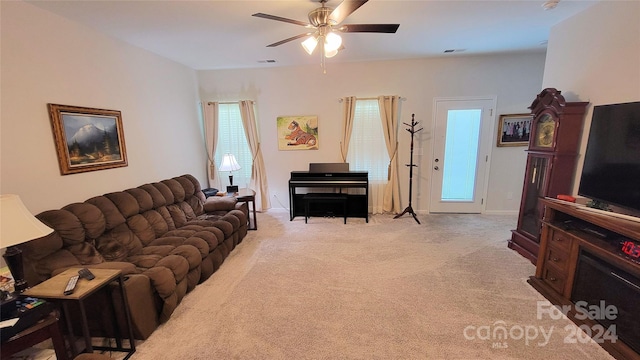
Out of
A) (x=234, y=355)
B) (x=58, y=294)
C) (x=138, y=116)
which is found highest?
(x=138, y=116)

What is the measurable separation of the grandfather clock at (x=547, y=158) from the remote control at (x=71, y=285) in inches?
162

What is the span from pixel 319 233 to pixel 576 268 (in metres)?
2.78

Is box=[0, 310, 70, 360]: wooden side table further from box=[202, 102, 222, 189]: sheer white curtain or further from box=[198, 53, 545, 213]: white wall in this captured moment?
box=[198, 53, 545, 213]: white wall

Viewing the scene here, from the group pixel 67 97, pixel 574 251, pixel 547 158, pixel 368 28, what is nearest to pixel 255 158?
pixel 67 97

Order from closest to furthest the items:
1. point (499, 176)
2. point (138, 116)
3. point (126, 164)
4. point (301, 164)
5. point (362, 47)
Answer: point (126, 164) < point (138, 116) < point (362, 47) < point (499, 176) < point (301, 164)

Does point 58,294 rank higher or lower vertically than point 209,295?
higher

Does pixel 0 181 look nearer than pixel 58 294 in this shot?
No

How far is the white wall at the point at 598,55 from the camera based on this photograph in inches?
81.9

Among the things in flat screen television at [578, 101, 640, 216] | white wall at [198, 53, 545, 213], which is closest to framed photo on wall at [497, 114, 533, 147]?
white wall at [198, 53, 545, 213]

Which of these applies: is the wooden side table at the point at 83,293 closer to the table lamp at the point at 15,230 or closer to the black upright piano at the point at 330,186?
the table lamp at the point at 15,230

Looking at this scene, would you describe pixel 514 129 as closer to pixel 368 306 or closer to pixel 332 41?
pixel 332 41

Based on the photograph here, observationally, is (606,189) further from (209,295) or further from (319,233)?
(209,295)

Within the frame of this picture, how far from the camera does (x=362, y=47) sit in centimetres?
349

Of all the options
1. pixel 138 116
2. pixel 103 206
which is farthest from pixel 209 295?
pixel 138 116
